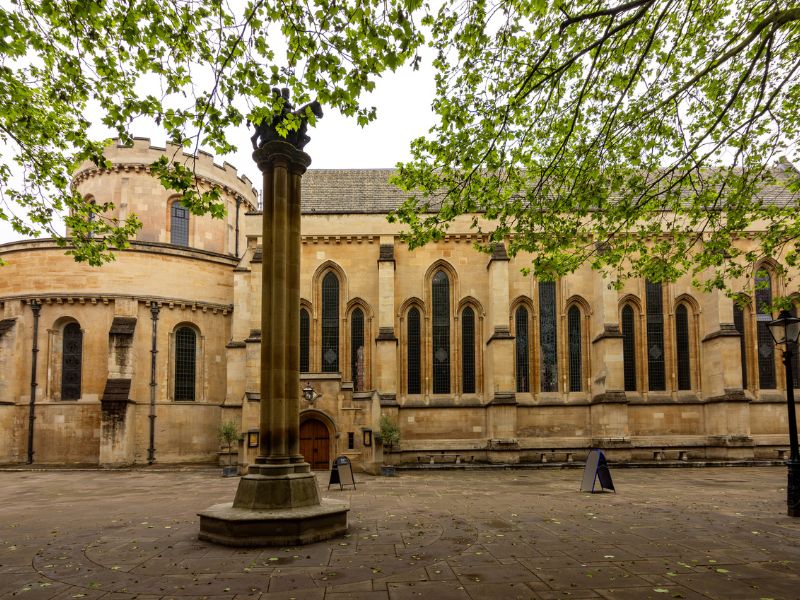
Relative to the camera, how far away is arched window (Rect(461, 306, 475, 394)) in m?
24.6

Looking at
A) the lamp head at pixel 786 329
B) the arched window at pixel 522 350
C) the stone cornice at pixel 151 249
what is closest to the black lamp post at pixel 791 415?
the lamp head at pixel 786 329

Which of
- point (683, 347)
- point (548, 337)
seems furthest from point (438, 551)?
point (683, 347)

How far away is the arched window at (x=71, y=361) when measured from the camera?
2378cm

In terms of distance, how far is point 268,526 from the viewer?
771cm

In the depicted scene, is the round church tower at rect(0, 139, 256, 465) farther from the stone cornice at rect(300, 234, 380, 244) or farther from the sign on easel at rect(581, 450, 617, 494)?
the sign on easel at rect(581, 450, 617, 494)

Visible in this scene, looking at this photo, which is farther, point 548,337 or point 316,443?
point 548,337

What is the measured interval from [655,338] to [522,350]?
607cm

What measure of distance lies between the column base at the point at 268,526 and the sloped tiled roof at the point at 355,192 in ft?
60.4

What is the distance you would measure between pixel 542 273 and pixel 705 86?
4.43 m

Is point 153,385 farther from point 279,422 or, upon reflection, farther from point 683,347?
point 683,347

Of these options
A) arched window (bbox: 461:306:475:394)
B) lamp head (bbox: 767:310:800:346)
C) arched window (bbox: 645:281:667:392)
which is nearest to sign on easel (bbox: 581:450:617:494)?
lamp head (bbox: 767:310:800:346)

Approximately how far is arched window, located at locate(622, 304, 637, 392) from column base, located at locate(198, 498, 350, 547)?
19564mm

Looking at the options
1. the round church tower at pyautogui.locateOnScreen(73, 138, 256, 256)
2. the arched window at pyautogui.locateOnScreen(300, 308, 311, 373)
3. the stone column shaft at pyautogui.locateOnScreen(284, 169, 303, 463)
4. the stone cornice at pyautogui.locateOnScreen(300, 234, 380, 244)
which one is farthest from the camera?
the round church tower at pyautogui.locateOnScreen(73, 138, 256, 256)

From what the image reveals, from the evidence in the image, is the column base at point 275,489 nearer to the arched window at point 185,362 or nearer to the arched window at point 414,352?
the arched window at point 414,352
